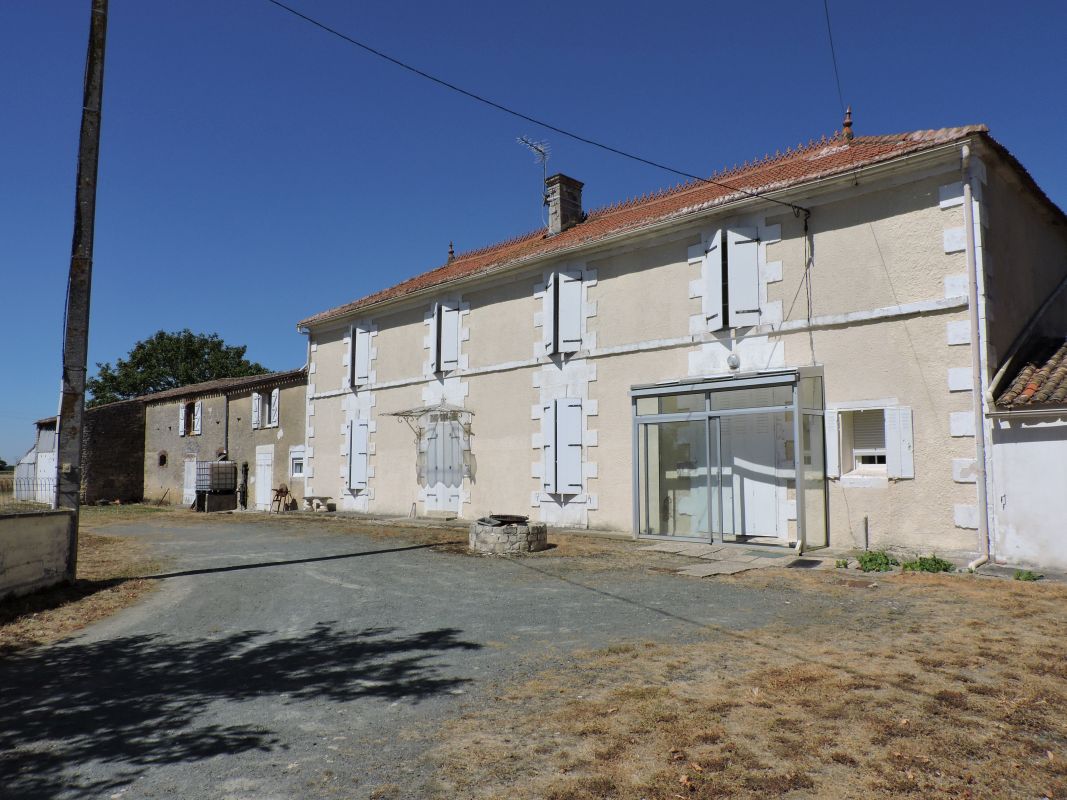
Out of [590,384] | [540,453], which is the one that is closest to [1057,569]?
[590,384]

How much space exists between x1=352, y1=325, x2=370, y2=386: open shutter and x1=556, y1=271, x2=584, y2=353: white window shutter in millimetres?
6438

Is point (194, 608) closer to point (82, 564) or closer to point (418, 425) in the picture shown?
point (82, 564)

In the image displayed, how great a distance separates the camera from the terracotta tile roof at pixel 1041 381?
26.1 feet

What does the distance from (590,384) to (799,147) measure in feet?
18.7

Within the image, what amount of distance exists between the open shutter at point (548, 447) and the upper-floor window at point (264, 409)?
1098 centimetres

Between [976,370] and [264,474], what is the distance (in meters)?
18.5

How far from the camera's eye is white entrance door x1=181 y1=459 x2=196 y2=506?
24312mm

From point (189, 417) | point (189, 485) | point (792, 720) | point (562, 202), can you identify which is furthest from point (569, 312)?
point (189, 417)

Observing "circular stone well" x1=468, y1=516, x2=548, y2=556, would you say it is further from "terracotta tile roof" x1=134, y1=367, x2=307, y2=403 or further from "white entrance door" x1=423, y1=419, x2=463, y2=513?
"terracotta tile roof" x1=134, y1=367, x2=307, y2=403

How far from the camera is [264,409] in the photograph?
71.2 ft

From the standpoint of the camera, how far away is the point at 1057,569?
25.7ft

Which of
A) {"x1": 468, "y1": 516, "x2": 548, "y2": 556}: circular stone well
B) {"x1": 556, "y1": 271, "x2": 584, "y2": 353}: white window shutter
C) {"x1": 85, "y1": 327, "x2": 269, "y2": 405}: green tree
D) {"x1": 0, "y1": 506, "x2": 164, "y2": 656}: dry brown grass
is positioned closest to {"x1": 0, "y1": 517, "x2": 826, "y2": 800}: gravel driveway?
{"x1": 0, "y1": 506, "x2": 164, "y2": 656}: dry brown grass

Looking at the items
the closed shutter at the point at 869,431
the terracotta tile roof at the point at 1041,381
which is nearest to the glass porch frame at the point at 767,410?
the closed shutter at the point at 869,431

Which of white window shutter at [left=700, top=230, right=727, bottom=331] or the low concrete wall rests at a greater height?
white window shutter at [left=700, top=230, right=727, bottom=331]
